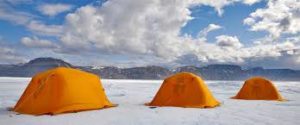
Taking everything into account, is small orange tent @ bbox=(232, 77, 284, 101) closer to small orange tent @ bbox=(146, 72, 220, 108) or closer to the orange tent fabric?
small orange tent @ bbox=(146, 72, 220, 108)

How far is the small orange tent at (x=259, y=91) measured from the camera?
2592 cm

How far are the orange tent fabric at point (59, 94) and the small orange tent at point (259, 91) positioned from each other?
13.5m

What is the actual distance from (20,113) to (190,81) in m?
8.67

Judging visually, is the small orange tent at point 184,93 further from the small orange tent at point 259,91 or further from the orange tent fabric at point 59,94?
the small orange tent at point 259,91

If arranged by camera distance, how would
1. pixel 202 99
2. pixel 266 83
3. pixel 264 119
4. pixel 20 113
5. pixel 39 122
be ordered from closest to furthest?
pixel 39 122, pixel 264 119, pixel 20 113, pixel 202 99, pixel 266 83

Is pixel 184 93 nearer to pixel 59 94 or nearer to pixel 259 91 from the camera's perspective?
pixel 59 94

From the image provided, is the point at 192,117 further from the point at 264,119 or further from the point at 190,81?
the point at 190,81

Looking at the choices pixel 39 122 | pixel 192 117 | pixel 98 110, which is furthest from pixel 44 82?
pixel 192 117

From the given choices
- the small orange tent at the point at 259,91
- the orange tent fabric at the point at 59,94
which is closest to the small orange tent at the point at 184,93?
the orange tent fabric at the point at 59,94

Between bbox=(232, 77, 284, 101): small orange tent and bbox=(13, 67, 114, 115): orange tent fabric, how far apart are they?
13494mm

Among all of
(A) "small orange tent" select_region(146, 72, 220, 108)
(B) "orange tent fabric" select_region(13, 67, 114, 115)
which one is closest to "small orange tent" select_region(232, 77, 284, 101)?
(A) "small orange tent" select_region(146, 72, 220, 108)

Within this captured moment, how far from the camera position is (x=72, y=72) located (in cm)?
1631

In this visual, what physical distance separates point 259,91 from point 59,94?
15969 millimetres

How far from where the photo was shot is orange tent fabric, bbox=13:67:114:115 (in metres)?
15.1
